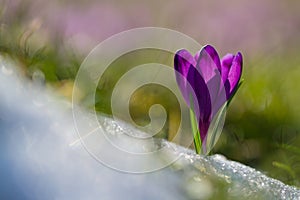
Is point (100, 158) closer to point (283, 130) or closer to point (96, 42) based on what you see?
point (283, 130)

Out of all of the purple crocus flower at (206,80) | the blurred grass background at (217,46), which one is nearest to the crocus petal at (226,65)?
the purple crocus flower at (206,80)

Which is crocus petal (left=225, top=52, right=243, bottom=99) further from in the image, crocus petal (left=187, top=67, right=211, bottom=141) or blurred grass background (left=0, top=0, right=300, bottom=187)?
blurred grass background (left=0, top=0, right=300, bottom=187)

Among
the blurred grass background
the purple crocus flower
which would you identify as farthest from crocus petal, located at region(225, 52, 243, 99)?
the blurred grass background

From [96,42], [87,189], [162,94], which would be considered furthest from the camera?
[96,42]

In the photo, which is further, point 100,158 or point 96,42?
point 96,42

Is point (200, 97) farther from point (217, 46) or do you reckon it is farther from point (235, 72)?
point (217, 46)

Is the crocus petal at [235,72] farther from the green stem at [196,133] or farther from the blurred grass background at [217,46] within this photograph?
the blurred grass background at [217,46]

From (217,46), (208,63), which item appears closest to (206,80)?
A: (208,63)

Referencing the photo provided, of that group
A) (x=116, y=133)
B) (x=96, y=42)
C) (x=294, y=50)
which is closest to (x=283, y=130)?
(x=294, y=50)
